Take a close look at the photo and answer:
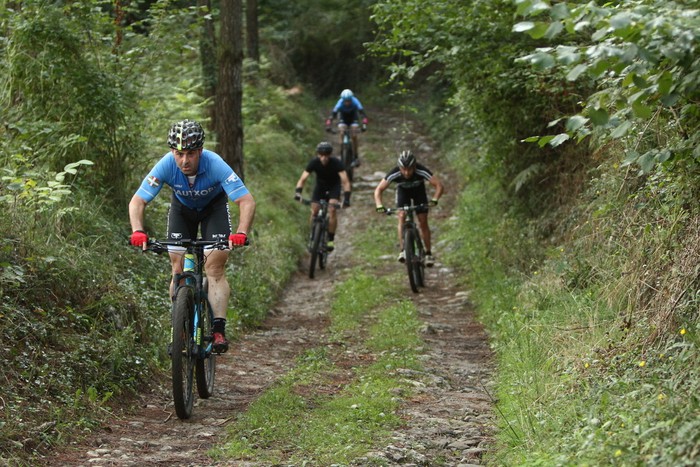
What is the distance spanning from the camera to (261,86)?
91.4 ft

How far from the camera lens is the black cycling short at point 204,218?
801 centimetres

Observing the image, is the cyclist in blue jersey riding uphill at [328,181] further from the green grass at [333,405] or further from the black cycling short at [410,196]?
the green grass at [333,405]

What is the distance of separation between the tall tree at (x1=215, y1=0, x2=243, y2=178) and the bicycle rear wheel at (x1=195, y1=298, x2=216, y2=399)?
703cm

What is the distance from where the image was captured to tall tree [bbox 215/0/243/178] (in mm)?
13930

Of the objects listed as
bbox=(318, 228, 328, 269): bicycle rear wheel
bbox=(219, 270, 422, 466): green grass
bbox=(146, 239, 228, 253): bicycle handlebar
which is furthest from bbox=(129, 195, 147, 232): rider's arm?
bbox=(318, 228, 328, 269): bicycle rear wheel

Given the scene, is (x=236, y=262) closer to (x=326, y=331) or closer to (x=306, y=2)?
(x=326, y=331)

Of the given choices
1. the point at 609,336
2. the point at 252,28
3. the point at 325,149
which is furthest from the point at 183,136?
the point at 252,28

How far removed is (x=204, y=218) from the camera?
812 centimetres

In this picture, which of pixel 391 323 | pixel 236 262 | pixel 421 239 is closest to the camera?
pixel 391 323

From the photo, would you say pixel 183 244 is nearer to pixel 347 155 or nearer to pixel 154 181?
pixel 154 181

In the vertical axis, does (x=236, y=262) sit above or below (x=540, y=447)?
above

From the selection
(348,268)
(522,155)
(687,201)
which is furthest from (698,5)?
(348,268)

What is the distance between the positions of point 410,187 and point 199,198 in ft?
22.4

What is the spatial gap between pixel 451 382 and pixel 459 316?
3.54m
